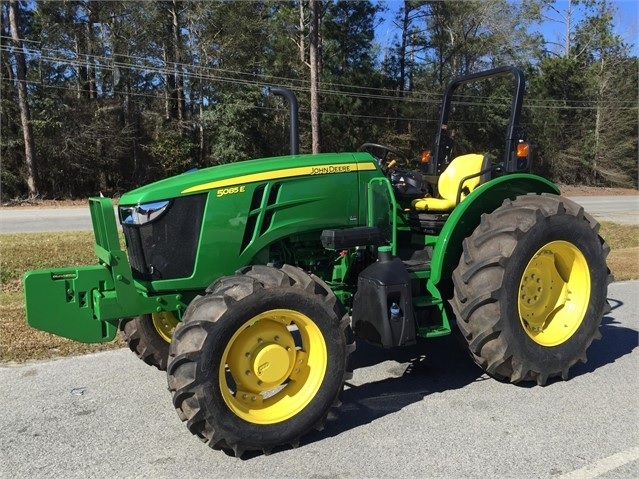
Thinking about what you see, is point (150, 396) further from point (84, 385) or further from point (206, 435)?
point (206, 435)

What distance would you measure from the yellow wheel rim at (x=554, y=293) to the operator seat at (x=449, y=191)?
741mm

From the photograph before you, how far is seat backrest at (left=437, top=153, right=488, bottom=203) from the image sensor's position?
471 centimetres

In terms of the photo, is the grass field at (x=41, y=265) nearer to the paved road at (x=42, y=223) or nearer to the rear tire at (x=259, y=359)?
the paved road at (x=42, y=223)

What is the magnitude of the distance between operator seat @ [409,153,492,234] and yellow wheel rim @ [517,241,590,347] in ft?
2.43

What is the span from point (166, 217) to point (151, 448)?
1.32m

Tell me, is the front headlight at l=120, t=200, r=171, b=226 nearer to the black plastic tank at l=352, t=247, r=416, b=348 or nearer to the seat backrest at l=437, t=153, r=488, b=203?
the black plastic tank at l=352, t=247, r=416, b=348

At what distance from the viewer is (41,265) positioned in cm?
811

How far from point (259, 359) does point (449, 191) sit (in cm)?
235

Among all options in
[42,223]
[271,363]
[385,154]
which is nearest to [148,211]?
[271,363]

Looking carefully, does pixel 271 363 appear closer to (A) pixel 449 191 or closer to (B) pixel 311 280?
(B) pixel 311 280

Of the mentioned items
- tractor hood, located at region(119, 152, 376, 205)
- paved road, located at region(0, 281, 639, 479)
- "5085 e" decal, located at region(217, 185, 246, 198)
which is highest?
tractor hood, located at region(119, 152, 376, 205)

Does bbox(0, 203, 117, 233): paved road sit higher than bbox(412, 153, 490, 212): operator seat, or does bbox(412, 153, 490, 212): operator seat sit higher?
bbox(412, 153, 490, 212): operator seat

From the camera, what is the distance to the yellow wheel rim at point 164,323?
432 centimetres

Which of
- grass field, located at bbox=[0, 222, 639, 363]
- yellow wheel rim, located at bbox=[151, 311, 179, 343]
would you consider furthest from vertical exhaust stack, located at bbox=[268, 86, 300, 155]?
grass field, located at bbox=[0, 222, 639, 363]
